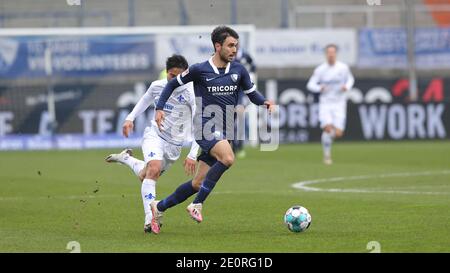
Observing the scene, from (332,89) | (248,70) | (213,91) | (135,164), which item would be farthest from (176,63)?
(332,89)

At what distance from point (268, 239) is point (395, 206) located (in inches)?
137

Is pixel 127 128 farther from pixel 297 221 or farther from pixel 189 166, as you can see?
pixel 297 221

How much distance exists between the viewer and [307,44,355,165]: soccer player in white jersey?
78.8ft

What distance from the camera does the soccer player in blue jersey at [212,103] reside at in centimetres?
1191

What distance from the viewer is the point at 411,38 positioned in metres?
32.7

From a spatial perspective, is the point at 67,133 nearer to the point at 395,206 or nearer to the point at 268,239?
the point at 395,206

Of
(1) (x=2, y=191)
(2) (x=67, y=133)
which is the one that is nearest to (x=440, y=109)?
(2) (x=67, y=133)

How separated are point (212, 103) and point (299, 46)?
72.5 feet

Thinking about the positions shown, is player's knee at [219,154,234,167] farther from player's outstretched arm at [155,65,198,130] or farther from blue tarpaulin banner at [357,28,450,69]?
blue tarpaulin banner at [357,28,450,69]

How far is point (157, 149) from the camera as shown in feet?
41.0

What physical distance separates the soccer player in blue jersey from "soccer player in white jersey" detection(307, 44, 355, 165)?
39.1 feet

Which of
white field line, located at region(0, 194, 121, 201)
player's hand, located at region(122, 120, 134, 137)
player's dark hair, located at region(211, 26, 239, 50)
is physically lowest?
white field line, located at region(0, 194, 121, 201)

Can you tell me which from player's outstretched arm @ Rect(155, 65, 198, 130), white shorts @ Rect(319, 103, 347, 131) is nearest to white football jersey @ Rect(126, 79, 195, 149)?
player's outstretched arm @ Rect(155, 65, 198, 130)

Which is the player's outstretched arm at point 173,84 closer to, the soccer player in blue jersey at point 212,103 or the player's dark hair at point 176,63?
the soccer player in blue jersey at point 212,103
